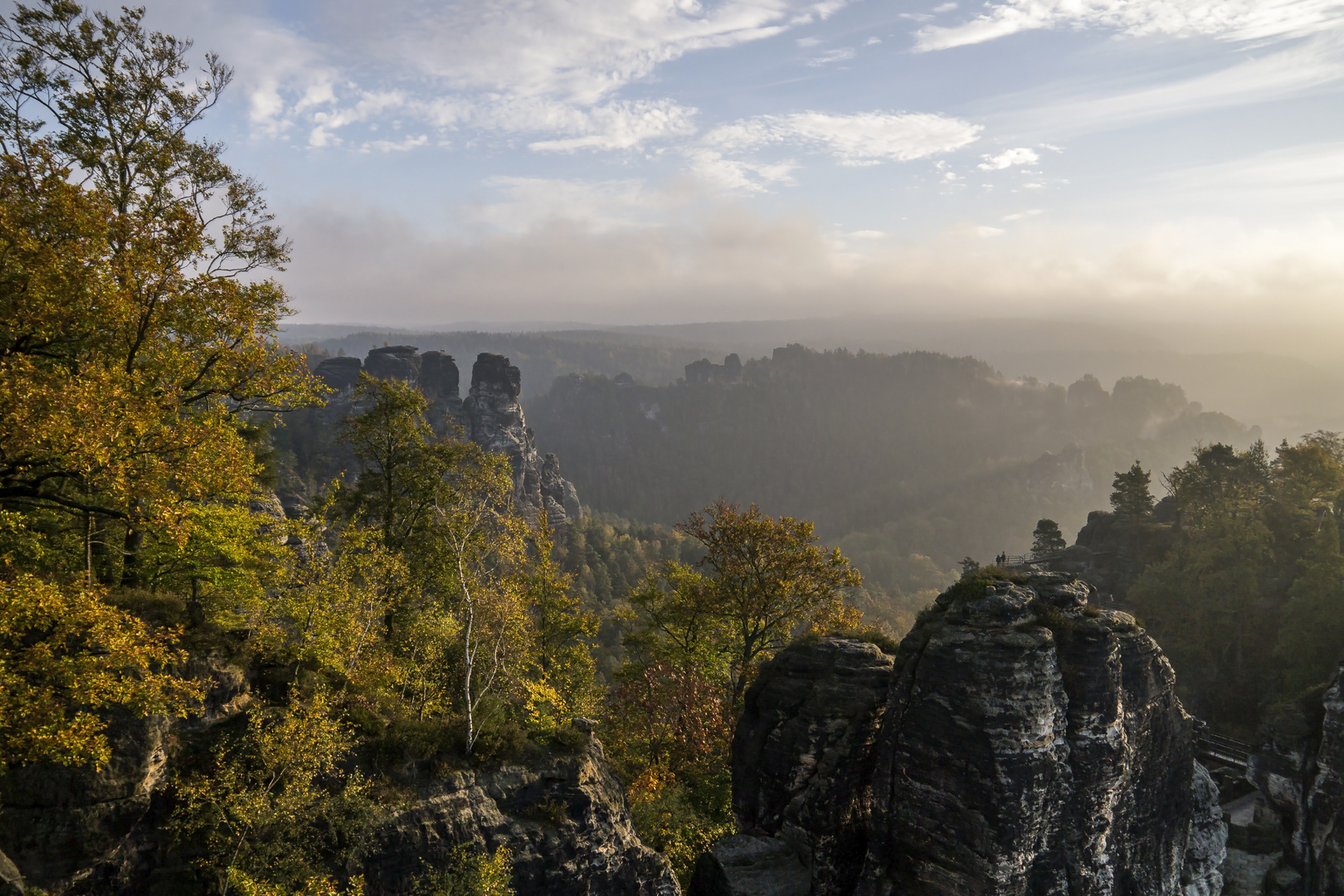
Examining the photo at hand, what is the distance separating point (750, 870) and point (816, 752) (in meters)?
4.64

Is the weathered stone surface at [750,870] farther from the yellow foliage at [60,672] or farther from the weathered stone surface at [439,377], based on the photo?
the weathered stone surface at [439,377]

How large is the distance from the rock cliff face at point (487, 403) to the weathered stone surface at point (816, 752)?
11974 cm

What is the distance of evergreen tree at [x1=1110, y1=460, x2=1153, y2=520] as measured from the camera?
213 ft

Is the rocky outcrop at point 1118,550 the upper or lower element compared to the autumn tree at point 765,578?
lower

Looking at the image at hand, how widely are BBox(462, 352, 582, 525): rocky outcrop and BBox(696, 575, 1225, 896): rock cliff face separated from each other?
408ft

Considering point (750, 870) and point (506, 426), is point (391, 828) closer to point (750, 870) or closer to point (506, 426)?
point (750, 870)

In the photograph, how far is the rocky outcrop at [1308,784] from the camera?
105 feet

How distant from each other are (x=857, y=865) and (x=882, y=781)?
4232 mm

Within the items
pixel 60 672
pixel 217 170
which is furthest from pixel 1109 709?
pixel 217 170

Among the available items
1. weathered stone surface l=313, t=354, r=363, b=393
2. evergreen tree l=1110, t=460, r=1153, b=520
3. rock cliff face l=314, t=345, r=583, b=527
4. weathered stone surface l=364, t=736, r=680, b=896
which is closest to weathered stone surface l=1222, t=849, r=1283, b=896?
weathered stone surface l=364, t=736, r=680, b=896

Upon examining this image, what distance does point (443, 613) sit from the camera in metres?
26.4

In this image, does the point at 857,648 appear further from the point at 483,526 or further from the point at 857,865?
the point at 483,526

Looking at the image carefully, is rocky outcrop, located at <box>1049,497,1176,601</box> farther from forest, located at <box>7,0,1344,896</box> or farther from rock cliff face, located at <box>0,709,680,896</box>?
rock cliff face, located at <box>0,709,680,896</box>

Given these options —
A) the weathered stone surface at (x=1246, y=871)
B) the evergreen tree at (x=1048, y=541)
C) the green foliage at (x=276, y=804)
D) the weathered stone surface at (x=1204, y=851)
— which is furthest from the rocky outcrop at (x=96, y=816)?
the evergreen tree at (x=1048, y=541)
